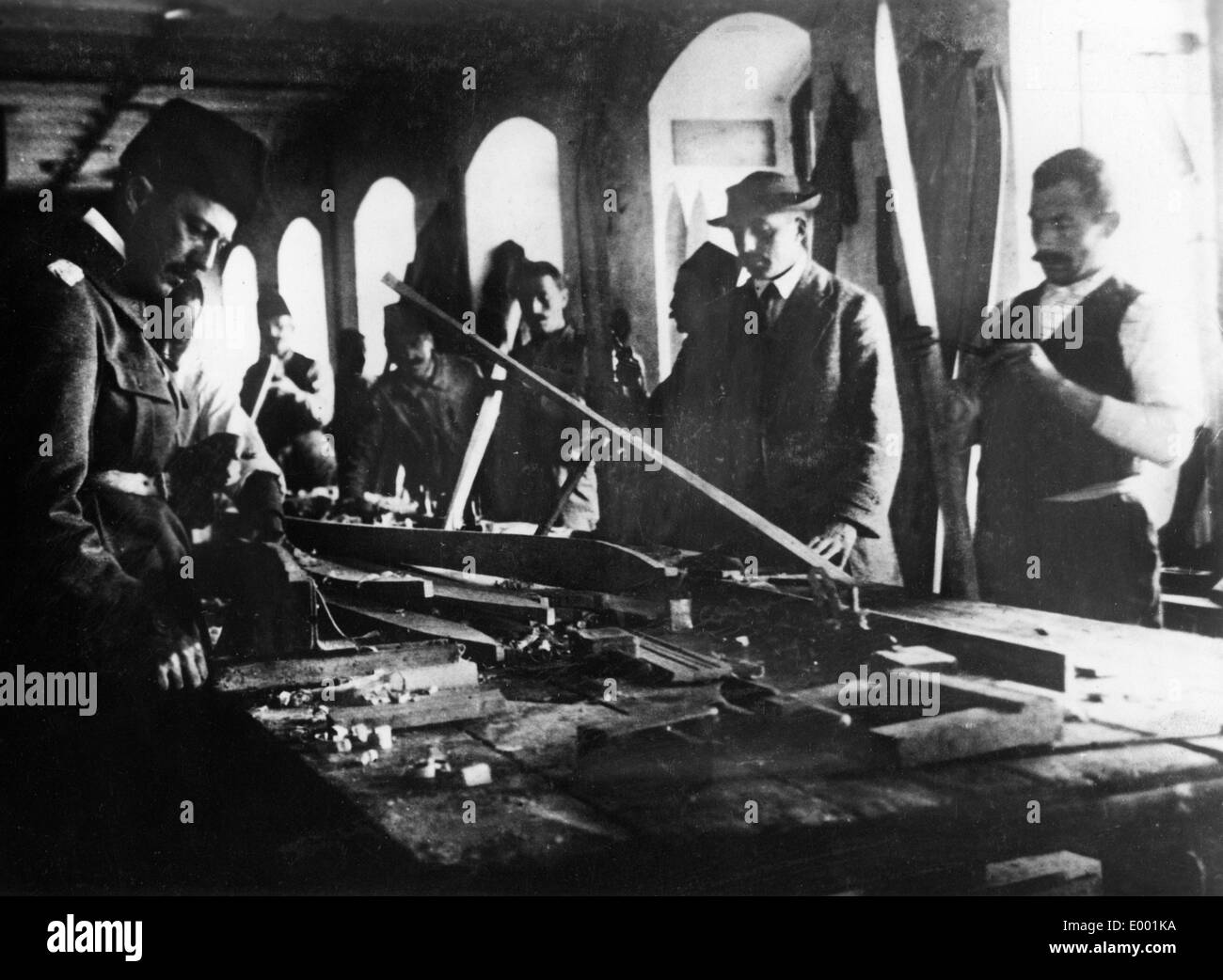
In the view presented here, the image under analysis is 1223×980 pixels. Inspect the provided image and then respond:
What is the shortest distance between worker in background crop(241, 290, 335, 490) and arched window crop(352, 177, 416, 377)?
267 millimetres

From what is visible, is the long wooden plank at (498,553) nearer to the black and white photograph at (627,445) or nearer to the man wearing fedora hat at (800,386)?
the black and white photograph at (627,445)

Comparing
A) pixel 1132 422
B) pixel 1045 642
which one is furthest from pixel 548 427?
pixel 1132 422

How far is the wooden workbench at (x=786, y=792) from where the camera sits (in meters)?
3.71

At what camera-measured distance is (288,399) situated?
4.12 meters

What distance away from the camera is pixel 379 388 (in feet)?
13.9

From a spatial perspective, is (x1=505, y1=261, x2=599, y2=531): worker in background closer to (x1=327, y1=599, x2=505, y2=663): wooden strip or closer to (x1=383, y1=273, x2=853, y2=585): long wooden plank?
(x1=383, y1=273, x2=853, y2=585): long wooden plank

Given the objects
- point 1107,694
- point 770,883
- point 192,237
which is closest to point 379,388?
point 192,237

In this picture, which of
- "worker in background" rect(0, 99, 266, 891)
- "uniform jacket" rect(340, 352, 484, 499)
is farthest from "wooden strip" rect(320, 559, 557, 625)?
"worker in background" rect(0, 99, 266, 891)

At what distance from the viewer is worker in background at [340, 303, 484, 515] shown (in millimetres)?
4199

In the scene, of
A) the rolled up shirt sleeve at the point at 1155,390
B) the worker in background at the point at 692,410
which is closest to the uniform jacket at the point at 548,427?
the worker in background at the point at 692,410

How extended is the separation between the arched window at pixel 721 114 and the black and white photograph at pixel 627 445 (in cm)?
2

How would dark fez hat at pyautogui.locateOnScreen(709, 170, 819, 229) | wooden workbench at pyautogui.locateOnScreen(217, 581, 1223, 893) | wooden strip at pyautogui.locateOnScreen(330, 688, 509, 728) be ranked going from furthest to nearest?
dark fez hat at pyautogui.locateOnScreen(709, 170, 819, 229) → wooden strip at pyautogui.locateOnScreen(330, 688, 509, 728) → wooden workbench at pyautogui.locateOnScreen(217, 581, 1223, 893)
